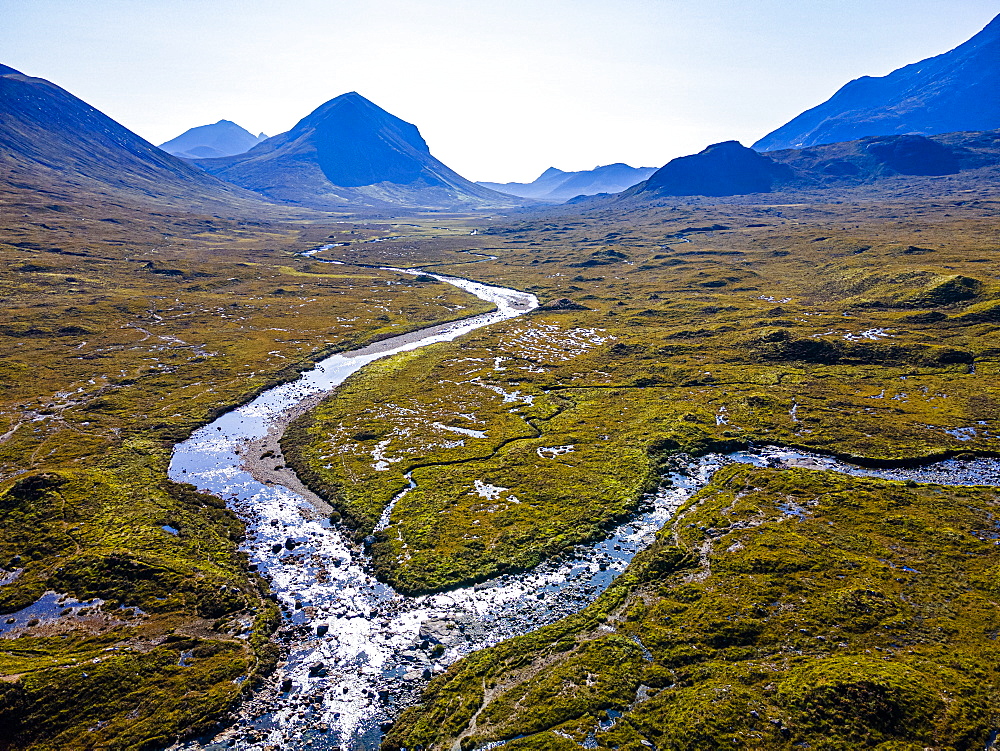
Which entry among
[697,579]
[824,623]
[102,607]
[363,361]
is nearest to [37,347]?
[363,361]

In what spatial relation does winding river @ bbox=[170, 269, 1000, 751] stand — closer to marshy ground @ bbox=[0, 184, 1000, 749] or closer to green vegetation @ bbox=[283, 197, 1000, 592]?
marshy ground @ bbox=[0, 184, 1000, 749]

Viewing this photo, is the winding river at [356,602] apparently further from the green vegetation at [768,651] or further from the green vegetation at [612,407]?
the green vegetation at [612,407]

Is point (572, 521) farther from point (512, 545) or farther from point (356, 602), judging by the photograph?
point (356, 602)

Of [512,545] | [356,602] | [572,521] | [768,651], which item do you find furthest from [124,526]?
[768,651]

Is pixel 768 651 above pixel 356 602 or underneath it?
above

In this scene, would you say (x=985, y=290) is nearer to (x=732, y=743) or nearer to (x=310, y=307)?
(x=732, y=743)

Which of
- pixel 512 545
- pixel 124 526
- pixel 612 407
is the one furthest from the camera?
pixel 612 407
